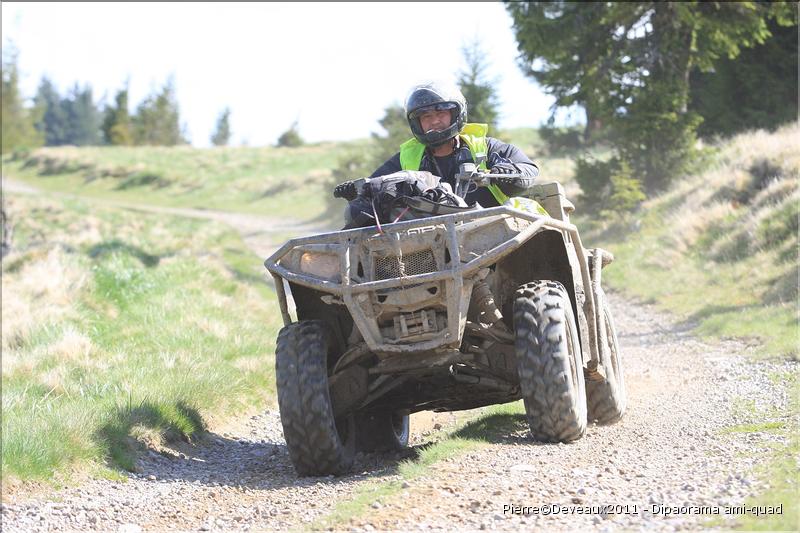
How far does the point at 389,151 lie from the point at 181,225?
715cm

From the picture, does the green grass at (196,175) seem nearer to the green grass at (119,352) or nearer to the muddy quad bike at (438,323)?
the green grass at (119,352)

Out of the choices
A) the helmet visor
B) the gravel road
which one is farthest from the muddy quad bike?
the helmet visor

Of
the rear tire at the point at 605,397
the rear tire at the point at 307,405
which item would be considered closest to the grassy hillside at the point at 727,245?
the rear tire at the point at 605,397

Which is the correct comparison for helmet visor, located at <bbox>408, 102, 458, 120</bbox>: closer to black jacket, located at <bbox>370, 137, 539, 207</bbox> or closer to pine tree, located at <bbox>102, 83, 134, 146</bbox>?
black jacket, located at <bbox>370, 137, 539, 207</bbox>

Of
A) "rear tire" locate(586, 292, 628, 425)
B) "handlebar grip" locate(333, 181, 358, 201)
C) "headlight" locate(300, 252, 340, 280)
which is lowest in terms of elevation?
"rear tire" locate(586, 292, 628, 425)

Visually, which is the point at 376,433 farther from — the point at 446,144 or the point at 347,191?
the point at 446,144

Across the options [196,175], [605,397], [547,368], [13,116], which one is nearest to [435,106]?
[547,368]

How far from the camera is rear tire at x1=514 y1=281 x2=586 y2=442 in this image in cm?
670

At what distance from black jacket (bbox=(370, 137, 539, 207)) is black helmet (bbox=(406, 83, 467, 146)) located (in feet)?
0.51

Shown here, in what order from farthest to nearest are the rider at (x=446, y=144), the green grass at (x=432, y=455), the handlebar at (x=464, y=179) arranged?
the rider at (x=446, y=144) → the handlebar at (x=464, y=179) → the green grass at (x=432, y=455)

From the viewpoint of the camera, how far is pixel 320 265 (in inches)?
273

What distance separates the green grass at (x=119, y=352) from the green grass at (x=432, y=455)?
80.2 inches

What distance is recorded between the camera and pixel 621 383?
27.6 ft

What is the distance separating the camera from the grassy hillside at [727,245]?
1317cm
